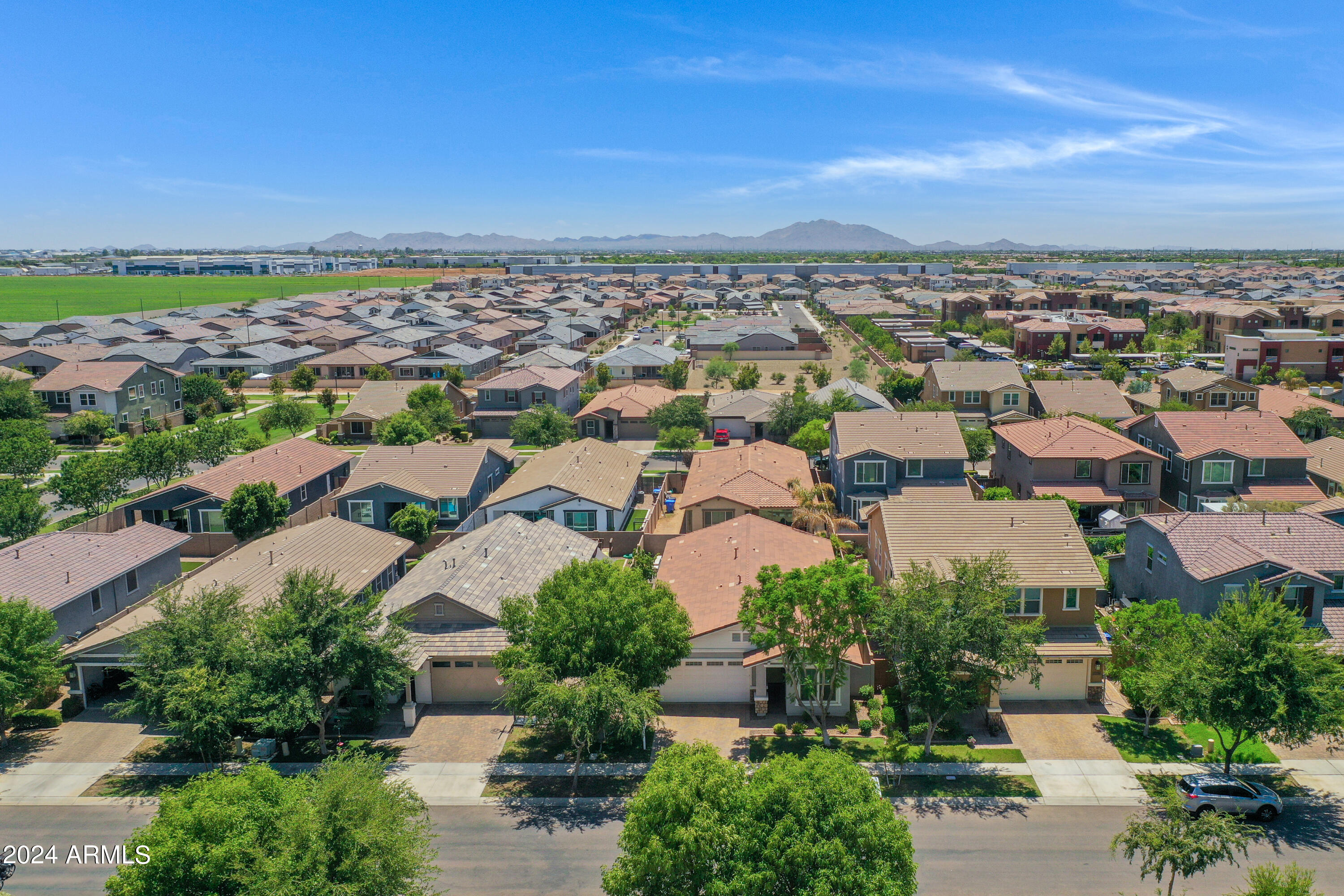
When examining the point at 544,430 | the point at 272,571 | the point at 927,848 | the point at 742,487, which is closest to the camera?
the point at 927,848

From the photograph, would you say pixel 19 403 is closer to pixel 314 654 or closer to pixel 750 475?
pixel 750 475

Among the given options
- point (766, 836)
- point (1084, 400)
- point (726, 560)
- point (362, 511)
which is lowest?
point (362, 511)

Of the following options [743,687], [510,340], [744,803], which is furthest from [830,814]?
[510,340]

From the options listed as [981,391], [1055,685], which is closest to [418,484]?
→ [1055,685]

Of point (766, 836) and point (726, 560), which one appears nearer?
point (766, 836)

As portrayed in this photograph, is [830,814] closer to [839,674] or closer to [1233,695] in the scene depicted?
[839,674]

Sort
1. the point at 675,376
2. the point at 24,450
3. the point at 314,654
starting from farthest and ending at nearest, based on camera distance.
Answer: the point at 675,376
the point at 24,450
the point at 314,654

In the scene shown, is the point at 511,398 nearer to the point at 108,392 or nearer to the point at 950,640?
the point at 108,392

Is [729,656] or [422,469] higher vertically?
[422,469]

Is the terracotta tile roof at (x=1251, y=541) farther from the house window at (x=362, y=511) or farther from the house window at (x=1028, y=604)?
the house window at (x=362, y=511)
